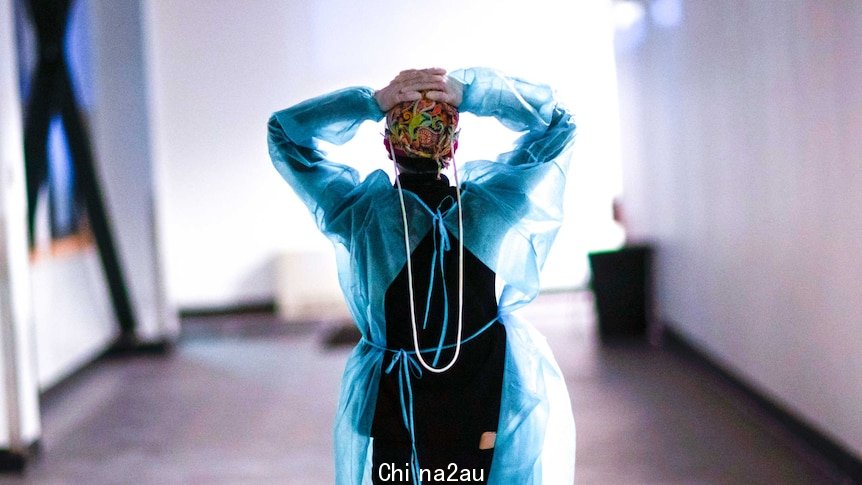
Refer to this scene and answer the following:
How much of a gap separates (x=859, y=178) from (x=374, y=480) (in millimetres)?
2000

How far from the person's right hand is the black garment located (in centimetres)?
16

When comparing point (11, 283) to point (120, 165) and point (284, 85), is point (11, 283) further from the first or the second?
point (284, 85)

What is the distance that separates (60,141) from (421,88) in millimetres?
4522

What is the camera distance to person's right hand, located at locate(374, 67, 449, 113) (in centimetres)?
187

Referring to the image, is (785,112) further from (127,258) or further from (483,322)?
(127,258)

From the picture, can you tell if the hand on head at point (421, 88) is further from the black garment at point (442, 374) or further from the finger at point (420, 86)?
the black garment at point (442, 374)

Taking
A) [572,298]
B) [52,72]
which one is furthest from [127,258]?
[572,298]

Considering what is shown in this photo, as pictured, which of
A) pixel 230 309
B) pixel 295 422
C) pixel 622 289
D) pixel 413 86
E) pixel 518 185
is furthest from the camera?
pixel 230 309

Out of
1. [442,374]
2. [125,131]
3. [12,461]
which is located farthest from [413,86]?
[125,131]

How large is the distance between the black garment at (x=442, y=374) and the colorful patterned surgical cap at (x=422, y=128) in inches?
2.8

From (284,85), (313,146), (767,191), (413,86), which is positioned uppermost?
(284,85)

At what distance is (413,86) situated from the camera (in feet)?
6.12

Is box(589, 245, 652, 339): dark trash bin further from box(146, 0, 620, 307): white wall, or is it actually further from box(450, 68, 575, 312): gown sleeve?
box(450, 68, 575, 312): gown sleeve

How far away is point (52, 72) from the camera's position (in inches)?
221
